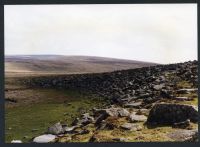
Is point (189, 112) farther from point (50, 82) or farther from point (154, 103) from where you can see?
point (50, 82)

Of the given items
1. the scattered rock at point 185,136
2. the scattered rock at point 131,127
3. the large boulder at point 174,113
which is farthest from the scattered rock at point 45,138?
the scattered rock at point 185,136

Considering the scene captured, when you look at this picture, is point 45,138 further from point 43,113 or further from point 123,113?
point 123,113

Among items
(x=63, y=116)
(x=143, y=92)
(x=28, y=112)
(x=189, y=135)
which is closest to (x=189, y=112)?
(x=189, y=135)

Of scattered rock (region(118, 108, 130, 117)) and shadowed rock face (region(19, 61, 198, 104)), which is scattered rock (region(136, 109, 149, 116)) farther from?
shadowed rock face (region(19, 61, 198, 104))

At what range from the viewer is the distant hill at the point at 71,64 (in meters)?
18.4

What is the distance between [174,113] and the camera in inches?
656

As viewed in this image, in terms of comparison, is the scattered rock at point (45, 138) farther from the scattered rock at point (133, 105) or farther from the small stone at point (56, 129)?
the scattered rock at point (133, 105)

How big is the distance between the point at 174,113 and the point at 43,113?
16.3 ft

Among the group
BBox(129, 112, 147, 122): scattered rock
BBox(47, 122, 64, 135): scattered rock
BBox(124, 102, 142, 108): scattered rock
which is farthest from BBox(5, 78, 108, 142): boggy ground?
BBox(129, 112, 147, 122): scattered rock

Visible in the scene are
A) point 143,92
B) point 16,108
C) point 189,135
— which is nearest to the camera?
point 189,135

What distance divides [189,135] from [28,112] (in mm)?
6052

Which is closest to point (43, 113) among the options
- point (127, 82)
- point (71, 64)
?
point (71, 64)

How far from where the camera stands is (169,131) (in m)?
16.8

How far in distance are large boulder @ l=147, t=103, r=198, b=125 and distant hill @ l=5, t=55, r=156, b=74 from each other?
2448 mm
